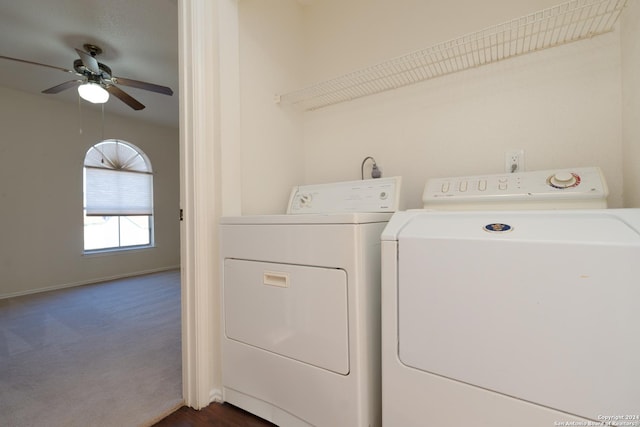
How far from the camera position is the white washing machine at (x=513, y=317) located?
625mm

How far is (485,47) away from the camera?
1.28 metres

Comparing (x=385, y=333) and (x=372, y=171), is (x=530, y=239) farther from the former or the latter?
(x=372, y=171)

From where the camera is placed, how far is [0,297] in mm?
3195

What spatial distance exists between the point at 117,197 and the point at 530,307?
528 centimetres

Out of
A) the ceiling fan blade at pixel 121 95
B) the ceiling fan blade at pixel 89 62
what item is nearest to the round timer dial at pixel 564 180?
the ceiling fan blade at pixel 89 62

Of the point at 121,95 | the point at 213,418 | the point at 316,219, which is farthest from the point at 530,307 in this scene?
the point at 121,95

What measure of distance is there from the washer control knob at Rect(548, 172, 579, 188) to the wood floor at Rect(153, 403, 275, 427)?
1519mm

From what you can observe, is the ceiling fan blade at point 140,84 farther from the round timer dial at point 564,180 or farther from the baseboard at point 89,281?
the baseboard at point 89,281

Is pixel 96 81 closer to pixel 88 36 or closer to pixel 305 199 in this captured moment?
pixel 88 36

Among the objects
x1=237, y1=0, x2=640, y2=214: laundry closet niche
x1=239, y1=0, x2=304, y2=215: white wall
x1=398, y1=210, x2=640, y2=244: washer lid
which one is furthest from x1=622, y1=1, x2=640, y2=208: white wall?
x1=239, y1=0, x2=304, y2=215: white wall

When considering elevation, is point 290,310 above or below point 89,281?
above

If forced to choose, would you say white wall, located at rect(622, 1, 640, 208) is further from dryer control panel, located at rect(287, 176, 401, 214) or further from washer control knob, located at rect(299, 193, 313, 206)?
washer control knob, located at rect(299, 193, 313, 206)

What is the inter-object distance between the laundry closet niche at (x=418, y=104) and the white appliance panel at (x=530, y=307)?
1.97 feet

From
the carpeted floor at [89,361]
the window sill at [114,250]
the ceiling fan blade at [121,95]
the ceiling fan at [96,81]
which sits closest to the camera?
the carpeted floor at [89,361]
